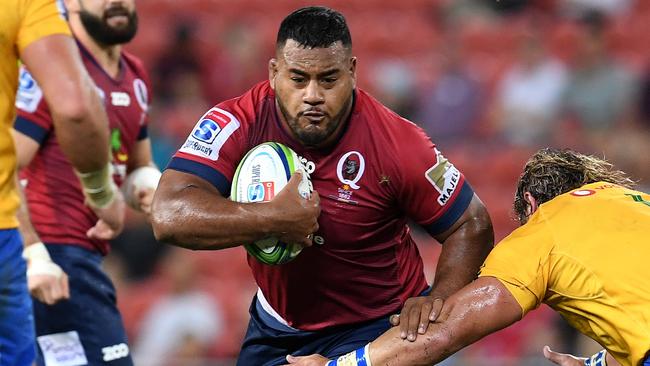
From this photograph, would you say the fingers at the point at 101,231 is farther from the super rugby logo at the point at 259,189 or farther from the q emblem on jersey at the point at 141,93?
the super rugby logo at the point at 259,189

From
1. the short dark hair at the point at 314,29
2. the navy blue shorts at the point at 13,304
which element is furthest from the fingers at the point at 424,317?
the navy blue shorts at the point at 13,304

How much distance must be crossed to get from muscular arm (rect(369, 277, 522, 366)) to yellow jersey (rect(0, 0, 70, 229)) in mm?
1532

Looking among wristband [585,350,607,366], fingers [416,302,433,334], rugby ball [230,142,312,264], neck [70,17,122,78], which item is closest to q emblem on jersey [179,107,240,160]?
rugby ball [230,142,312,264]

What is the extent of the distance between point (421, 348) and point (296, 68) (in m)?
1.22

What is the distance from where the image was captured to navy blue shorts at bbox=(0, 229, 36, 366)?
4.41 metres

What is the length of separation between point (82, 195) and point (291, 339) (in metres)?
1.47

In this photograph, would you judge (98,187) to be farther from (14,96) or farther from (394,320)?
(394,320)

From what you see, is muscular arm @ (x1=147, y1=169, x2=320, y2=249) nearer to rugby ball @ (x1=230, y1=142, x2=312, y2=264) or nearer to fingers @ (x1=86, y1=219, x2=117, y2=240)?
rugby ball @ (x1=230, y1=142, x2=312, y2=264)

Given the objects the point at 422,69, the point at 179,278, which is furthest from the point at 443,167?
the point at 422,69

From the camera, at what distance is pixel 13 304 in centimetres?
445

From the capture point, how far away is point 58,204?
5.89m

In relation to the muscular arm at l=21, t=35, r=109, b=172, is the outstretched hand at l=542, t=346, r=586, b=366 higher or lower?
lower

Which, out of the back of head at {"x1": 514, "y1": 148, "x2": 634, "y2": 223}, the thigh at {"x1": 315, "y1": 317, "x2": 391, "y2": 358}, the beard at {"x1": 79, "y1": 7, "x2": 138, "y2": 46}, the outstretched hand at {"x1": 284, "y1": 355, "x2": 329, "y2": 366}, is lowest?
the thigh at {"x1": 315, "y1": 317, "x2": 391, "y2": 358}

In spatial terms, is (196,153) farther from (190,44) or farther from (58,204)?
(190,44)
